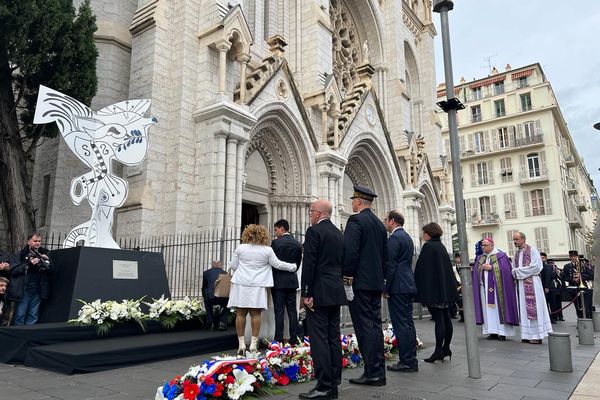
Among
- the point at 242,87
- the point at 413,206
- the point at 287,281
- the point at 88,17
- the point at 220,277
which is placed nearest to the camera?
the point at 287,281

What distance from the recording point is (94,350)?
5.57 m

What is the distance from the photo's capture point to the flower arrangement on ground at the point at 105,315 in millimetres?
6449

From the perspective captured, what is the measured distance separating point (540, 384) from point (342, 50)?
733 inches

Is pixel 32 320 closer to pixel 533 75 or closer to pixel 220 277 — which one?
pixel 220 277

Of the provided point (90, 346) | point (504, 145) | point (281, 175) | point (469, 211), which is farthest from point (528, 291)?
point (504, 145)

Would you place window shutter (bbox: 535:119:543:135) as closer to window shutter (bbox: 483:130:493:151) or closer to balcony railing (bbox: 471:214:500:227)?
window shutter (bbox: 483:130:493:151)

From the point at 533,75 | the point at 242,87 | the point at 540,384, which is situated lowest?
the point at 540,384

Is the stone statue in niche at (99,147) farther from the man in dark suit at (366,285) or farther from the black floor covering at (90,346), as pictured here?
the man in dark suit at (366,285)

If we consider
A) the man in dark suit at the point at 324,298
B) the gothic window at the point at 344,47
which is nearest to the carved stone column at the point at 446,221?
the gothic window at the point at 344,47

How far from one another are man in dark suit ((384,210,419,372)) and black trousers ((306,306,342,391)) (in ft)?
4.73

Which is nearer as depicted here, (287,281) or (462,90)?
(287,281)

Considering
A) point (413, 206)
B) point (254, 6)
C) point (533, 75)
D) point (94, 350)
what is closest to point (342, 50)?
point (254, 6)

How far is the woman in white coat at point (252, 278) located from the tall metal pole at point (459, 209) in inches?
97.3

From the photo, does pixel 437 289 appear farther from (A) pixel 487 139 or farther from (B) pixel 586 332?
(A) pixel 487 139
